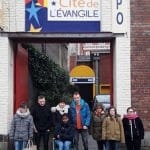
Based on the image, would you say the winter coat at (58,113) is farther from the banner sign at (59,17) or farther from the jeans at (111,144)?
the banner sign at (59,17)

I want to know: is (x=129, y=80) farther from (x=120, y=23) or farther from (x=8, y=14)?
(x=8, y=14)

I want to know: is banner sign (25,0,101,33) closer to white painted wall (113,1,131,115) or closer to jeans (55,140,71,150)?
white painted wall (113,1,131,115)

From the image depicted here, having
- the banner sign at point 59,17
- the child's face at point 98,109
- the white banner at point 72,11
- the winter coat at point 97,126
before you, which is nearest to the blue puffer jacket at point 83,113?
the winter coat at point 97,126

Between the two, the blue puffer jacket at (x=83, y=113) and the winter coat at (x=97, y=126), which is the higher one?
the blue puffer jacket at (x=83, y=113)

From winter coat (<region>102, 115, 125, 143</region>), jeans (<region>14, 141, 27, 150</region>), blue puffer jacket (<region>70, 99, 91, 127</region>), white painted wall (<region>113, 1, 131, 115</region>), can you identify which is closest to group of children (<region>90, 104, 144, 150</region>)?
winter coat (<region>102, 115, 125, 143</region>)

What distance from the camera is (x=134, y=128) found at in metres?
14.7

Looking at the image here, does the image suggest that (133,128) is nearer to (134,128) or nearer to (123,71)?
(134,128)

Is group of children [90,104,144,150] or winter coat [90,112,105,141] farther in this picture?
winter coat [90,112,105,141]

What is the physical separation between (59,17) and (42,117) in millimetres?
2844

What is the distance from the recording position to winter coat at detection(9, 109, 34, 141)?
14.4 m

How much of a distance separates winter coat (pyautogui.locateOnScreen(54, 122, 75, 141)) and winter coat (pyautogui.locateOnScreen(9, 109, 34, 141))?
0.66 m

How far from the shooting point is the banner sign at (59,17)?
51.8 feet

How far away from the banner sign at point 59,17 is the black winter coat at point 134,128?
2740mm

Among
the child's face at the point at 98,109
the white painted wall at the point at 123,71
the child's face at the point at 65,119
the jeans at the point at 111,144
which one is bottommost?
the jeans at the point at 111,144
